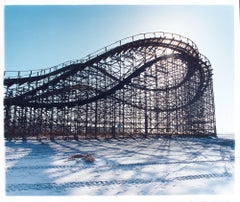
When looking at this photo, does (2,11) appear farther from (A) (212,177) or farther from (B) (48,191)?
(A) (212,177)

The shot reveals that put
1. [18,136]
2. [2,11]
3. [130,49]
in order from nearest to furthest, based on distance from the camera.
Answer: [2,11]
[130,49]
[18,136]

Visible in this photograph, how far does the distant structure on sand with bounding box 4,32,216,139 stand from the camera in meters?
13.1

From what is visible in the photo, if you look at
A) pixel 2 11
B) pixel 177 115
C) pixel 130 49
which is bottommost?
pixel 177 115

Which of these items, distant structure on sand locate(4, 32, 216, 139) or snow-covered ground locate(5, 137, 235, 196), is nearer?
snow-covered ground locate(5, 137, 235, 196)

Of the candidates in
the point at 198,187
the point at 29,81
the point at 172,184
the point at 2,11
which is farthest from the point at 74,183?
the point at 29,81

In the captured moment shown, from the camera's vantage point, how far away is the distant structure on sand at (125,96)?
13141 millimetres

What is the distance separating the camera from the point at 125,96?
47.0 feet

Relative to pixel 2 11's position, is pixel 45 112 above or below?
below

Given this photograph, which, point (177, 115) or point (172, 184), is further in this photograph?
point (177, 115)

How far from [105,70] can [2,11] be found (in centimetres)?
885

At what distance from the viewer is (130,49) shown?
1305cm

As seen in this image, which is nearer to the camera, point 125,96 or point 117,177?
point 117,177

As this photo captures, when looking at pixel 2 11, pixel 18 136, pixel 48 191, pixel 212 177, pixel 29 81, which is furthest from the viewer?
pixel 29 81

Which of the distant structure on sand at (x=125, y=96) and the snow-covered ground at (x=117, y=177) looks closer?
the snow-covered ground at (x=117, y=177)
